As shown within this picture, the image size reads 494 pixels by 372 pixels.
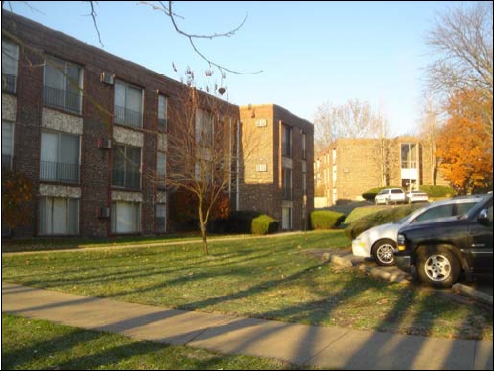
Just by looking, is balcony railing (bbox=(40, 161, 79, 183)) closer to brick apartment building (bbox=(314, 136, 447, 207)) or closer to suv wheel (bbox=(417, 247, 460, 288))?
brick apartment building (bbox=(314, 136, 447, 207))

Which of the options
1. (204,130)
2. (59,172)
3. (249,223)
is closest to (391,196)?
(204,130)

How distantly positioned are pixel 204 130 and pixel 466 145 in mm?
12468

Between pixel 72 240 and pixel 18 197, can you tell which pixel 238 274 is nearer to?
pixel 18 197

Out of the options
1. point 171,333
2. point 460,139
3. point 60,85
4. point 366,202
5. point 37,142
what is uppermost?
point 60,85

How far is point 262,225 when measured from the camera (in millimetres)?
26781

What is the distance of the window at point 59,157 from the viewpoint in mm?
21609

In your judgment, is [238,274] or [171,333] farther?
[238,274]

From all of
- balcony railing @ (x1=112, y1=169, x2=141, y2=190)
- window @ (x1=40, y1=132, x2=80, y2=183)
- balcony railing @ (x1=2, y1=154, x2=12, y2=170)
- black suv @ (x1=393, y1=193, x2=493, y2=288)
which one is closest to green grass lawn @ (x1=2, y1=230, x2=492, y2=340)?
black suv @ (x1=393, y1=193, x2=493, y2=288)

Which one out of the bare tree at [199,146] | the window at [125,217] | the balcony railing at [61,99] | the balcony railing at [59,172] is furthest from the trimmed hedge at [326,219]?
the window at [125,217]

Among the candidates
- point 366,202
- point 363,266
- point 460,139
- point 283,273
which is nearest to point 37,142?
point 283,273

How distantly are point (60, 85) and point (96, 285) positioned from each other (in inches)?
542

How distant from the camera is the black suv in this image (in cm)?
190

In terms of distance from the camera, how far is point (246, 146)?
12.1 m

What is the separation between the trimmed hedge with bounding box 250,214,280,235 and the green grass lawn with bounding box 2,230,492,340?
10004 millimetres
